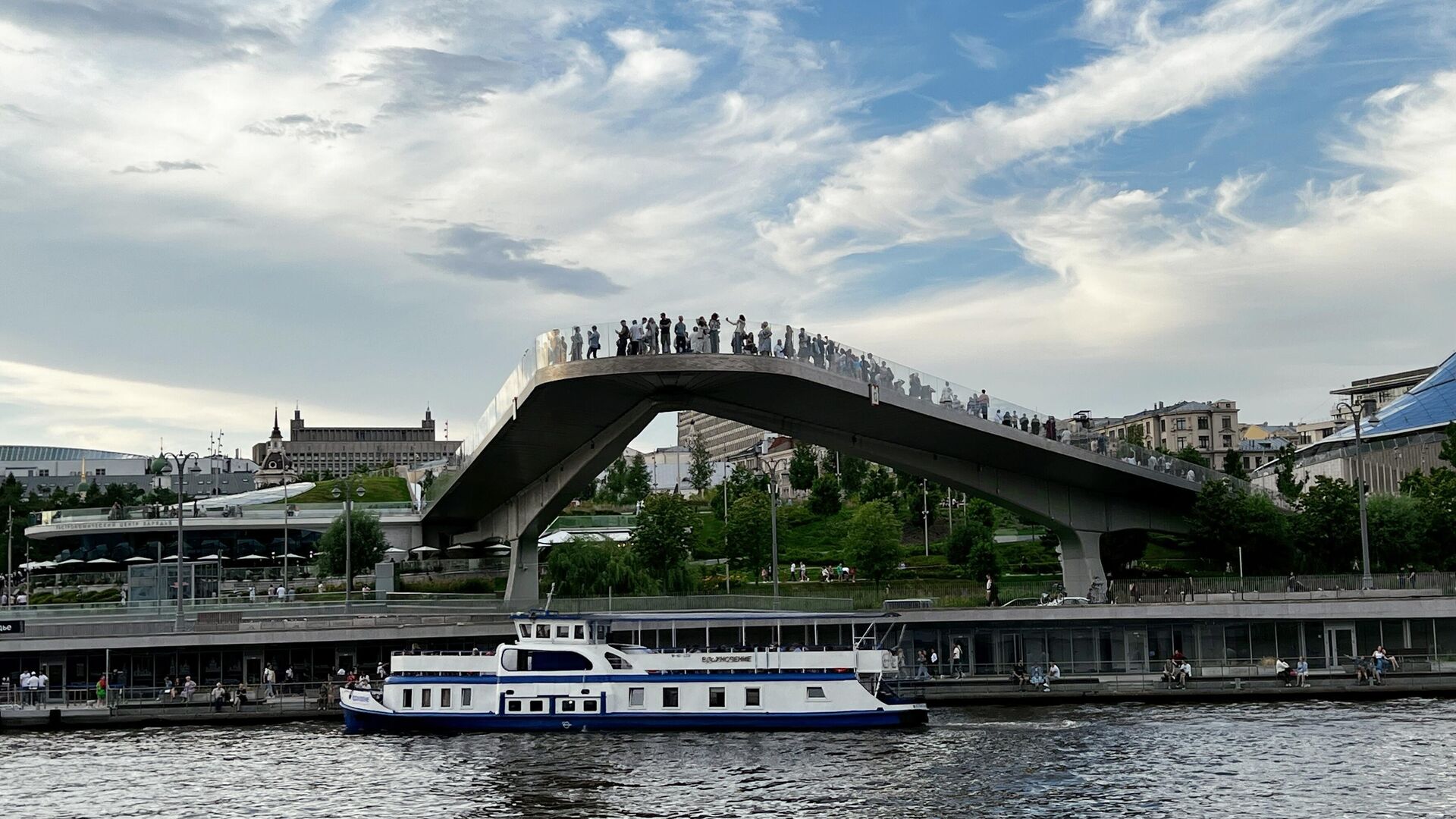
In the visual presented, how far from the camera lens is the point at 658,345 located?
156 ft

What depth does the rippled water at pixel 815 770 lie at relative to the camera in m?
29.3

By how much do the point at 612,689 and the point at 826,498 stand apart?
233 ft

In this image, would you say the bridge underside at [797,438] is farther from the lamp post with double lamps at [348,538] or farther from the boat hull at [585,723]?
the boat hull at [585,723]

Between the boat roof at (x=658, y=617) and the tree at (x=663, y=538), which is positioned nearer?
the boat roof at (x=658, y=617)

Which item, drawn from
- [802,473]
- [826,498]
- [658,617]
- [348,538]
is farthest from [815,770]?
[802,473]

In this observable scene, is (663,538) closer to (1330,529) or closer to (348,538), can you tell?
(348,538)

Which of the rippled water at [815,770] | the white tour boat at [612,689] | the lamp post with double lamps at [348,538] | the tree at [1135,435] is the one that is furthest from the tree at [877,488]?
the rippled water at [815,770]

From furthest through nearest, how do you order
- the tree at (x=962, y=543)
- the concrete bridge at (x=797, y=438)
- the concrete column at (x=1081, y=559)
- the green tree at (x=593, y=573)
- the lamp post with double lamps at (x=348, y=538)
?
the tree at (x=962, y=543) → the green tree at (x=593, y=573) → the concrete column at (x=1081, y=559) → the lamp post with double lamps at (x=348, y=538) → the concrete bridge at (x=797, y=438)

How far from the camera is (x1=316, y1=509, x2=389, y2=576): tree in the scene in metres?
72.2

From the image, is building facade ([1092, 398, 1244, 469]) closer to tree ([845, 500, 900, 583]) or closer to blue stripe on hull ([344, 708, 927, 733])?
tree ([845, 500, 900, 583])

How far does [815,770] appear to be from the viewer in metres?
33.8

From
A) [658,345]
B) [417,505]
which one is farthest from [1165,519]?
[417,505]

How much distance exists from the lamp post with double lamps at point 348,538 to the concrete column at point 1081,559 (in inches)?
1154

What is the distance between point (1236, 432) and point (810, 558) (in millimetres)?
81890
